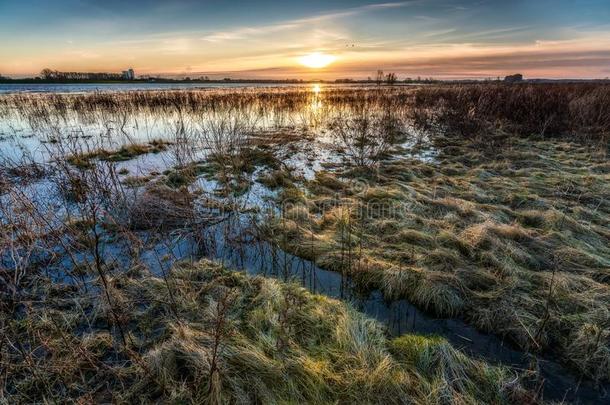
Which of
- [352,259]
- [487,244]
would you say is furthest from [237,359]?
[487,244]

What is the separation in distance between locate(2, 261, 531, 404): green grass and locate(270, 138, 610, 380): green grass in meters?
0.92

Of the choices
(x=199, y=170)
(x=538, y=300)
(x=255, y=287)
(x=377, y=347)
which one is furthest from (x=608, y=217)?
(x=199, y=170)

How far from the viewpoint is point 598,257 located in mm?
4824

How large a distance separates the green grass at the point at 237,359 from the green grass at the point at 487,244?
0.92 metres

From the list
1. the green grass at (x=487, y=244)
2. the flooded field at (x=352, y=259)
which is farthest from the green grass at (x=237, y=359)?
the green grass at (x=487, y=244)

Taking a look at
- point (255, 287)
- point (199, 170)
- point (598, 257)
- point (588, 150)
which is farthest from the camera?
point (588, 150)

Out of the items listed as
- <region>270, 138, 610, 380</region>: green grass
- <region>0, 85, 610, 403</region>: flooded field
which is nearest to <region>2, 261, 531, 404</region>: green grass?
<region>0, 85, 610, 403</region>: flooded field

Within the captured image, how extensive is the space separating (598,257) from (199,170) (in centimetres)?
964

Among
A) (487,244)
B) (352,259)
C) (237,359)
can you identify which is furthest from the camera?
(487,244)

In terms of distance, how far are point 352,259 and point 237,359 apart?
2541mm

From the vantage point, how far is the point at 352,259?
16.5 feet

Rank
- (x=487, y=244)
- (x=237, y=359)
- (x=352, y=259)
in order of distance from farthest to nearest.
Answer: (x=487, y=244)
(x=352, y=259)
(x=237, y=359)

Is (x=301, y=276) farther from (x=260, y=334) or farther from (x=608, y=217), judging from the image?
(x=608, y=217)

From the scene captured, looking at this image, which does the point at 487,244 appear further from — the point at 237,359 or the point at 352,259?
the point at 237,359
